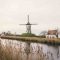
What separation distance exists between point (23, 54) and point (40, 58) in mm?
787

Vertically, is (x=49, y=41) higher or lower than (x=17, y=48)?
lower

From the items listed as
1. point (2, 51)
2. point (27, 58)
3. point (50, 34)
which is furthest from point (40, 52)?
point (50, 34)

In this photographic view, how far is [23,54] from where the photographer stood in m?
8.59

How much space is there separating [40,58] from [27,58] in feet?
2.14

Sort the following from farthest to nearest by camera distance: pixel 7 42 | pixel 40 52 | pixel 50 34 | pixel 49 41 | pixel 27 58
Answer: pixel 50 34 → pixel 49 41 → pixel 7 42 → pixel 27 58 → pixel 40 52

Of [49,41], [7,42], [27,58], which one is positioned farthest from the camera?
[49,41]

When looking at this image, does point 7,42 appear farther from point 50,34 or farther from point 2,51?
point 50,34

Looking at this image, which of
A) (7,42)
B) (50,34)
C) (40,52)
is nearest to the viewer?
(40,52)

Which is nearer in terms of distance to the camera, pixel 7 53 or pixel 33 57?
pixel 7 53

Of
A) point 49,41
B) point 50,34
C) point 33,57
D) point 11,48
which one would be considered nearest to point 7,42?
point 11,48

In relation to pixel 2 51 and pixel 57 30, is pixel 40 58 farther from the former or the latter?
pixel 57 30

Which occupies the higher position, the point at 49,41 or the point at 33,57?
the point at 33,57

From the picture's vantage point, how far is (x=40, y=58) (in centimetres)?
812

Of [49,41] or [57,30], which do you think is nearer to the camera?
[49,41]
